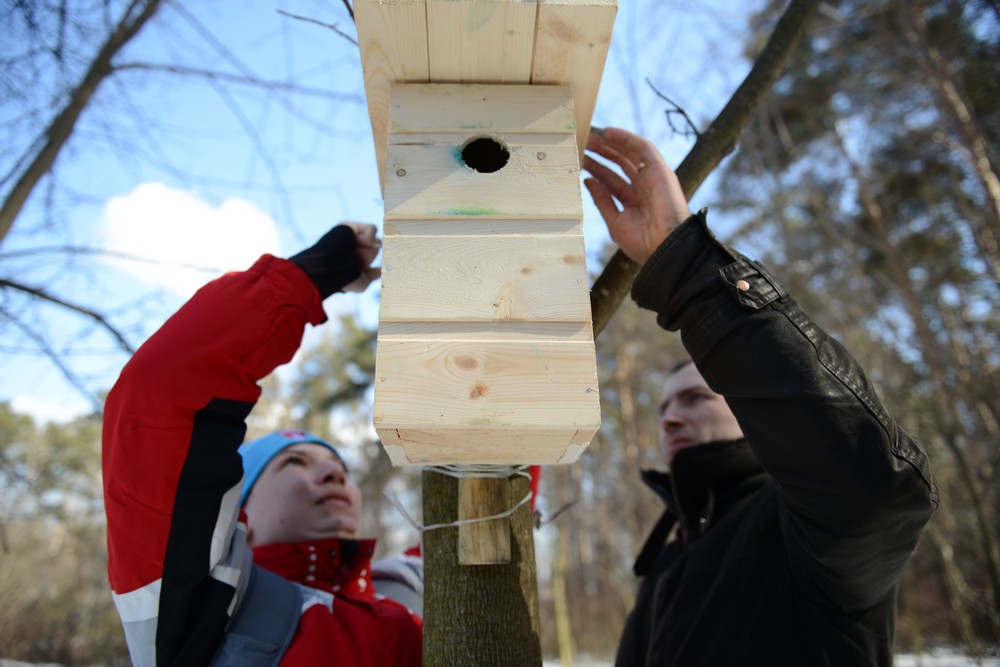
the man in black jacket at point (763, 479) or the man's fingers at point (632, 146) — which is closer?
the man in black jacket at point (763, 479)

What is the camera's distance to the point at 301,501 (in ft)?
6.97

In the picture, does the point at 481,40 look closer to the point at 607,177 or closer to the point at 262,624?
the point at 607,177

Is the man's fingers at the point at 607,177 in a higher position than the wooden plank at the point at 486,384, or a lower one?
higher

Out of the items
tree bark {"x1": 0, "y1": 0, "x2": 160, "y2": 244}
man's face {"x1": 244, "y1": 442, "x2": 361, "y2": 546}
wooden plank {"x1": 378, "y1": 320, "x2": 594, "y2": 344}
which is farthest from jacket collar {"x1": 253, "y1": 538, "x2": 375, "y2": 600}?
tree bark {"x1": 0, "y1": 0, "x2": 160, "y2": 244}

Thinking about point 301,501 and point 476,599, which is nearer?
point 476,599

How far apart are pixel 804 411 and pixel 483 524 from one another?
70 centimetres

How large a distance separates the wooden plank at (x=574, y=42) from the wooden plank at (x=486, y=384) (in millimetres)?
689

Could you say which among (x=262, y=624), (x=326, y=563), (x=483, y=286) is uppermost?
(x=483, y=286)

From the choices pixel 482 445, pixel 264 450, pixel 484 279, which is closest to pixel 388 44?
pixel 484 279

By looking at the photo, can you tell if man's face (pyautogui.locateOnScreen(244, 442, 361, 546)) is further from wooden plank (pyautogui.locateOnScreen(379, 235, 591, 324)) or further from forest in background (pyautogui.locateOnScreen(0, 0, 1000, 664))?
forest in background (pyautogui.locateOnScreen(0, 0, 1000, 664))

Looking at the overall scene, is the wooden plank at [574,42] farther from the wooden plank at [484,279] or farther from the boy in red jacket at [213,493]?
the boy in red jacket at [213,493]

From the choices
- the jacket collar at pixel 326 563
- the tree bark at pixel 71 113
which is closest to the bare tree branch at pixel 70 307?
the tree bark at pixel 71 113

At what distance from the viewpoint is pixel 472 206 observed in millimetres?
1424

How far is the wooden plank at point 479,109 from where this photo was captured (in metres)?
1.52
